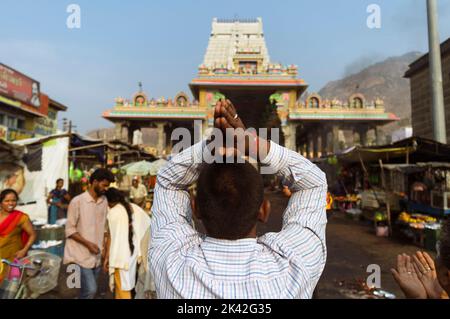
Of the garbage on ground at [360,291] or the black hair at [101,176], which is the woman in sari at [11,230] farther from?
the garbage on ground at [360,291]

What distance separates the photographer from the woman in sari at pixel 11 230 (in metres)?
3.11

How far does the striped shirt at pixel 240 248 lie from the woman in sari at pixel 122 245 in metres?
2.42

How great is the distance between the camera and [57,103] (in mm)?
23438

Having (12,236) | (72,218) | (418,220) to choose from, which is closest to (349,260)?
(418,220)

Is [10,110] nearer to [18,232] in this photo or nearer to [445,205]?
[18,232]

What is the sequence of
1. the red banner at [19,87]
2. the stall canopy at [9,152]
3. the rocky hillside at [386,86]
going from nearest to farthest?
the stall canopy at [9,152], the red banner at [19,87], the rocky hillside at [386,86]

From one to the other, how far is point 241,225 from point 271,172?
24 cm

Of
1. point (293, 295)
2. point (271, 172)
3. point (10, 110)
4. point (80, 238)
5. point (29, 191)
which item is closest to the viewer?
point (293, 295)

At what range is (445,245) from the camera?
1.29 meters

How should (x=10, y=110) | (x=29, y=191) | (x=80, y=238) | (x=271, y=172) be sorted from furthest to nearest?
(x=10, y=110)
(x=29, y=191)
(x=80, y=238)
(x=271, y=172)

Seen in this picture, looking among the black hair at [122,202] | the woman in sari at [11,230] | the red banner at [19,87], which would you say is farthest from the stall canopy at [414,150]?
the red banner at [19,87]

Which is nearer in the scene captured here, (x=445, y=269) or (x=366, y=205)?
(x=445, y=269)

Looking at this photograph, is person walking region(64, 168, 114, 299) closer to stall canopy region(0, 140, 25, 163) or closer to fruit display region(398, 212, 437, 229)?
stall canopy region(0, 140, 25, 163)
